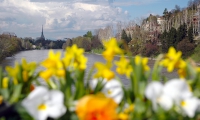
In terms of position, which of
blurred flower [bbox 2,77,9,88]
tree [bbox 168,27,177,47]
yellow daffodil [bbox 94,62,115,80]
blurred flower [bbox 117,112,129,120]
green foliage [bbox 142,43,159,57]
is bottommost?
green foliage [bbox 142,43,159,57]

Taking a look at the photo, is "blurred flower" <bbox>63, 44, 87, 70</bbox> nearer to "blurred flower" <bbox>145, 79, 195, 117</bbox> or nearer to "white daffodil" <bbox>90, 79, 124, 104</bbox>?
"white daffodil" <bbox>90, 79, 124, 104</bbox>

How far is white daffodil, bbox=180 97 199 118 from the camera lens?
1096 mm

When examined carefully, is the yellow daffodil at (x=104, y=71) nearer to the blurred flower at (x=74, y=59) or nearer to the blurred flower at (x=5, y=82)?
the blurred flower at (x=74, y=59)

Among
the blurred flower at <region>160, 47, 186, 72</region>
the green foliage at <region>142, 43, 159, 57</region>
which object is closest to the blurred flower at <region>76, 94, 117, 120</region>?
the blurred flower at <region>160, 47, 186, 72</region>

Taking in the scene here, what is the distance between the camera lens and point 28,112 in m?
1.07

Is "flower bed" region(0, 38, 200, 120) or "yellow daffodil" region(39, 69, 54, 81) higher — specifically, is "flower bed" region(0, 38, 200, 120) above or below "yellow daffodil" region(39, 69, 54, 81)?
below

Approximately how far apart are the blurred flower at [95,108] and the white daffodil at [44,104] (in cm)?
10

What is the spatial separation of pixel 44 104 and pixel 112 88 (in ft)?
0.82

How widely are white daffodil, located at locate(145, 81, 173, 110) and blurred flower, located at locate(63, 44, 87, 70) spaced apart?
0.81 feet

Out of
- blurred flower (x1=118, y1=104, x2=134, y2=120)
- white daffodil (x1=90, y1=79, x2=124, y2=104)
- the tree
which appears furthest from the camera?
the tree

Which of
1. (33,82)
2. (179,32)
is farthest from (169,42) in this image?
(33,82)

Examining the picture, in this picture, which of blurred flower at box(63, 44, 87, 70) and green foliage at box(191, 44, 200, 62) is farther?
green foliage at box(191, 44, 200, 62)

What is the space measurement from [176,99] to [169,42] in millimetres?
41558

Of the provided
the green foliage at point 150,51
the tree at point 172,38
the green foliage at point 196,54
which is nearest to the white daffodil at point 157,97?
the green foliage at point 196,54
